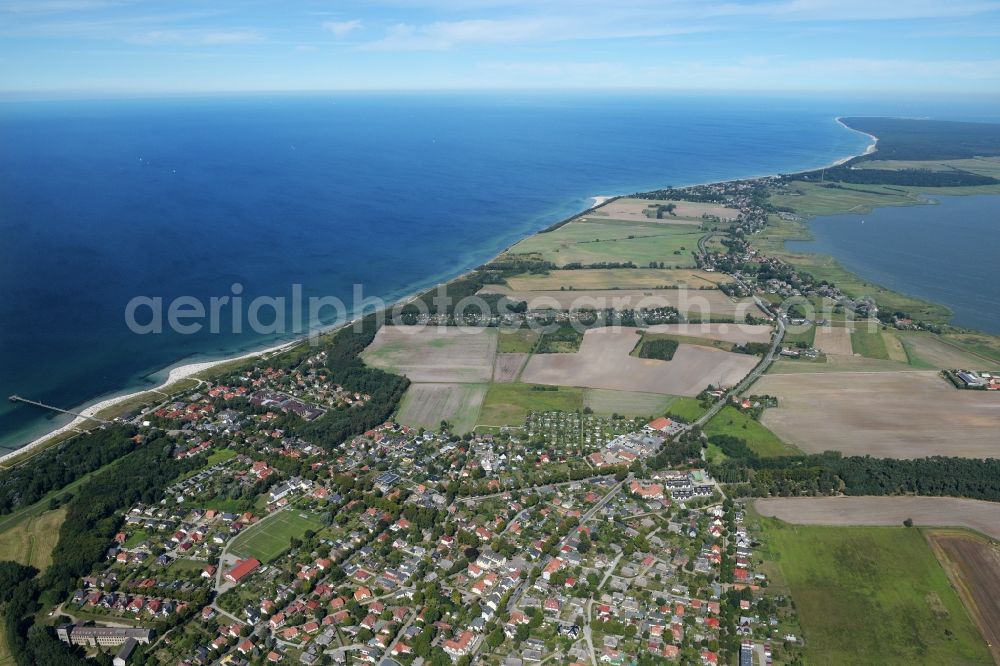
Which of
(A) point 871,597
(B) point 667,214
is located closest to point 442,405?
(A) point 871,597

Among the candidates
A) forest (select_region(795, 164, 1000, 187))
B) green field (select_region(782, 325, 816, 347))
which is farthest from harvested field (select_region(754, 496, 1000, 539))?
forest (select_region(795, 164, 1000, 187))

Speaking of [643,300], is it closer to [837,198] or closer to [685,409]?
[685,409]

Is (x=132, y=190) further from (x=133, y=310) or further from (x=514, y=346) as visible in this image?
(x=514, y=346)

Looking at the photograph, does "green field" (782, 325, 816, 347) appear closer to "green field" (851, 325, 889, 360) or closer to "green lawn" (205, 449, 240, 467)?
"green field" (851, 325, 889, 360)

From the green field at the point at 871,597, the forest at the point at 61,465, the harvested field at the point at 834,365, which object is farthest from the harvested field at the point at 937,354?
the forest at the point at 61,465

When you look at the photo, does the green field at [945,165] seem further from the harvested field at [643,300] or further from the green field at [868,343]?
the green field at [868,343]
